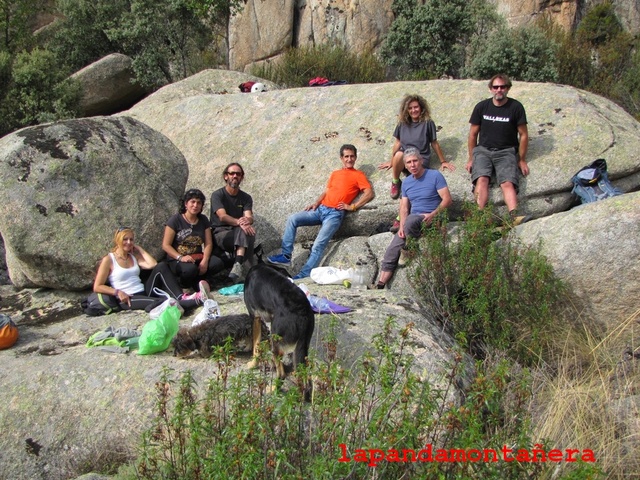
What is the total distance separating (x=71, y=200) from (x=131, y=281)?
1317 mm

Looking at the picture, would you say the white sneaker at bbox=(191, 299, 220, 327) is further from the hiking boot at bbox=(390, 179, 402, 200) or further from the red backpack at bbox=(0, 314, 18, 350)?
the hiking boot at bbox=(390, 179, 402, 200)

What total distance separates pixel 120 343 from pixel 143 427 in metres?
1.10

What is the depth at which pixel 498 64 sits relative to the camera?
671 inches

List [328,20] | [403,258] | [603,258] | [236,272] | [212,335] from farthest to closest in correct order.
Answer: [328,20] → [236,272] → [403,258] → [603,258] → [212,335]

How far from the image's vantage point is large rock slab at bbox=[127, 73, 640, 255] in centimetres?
743

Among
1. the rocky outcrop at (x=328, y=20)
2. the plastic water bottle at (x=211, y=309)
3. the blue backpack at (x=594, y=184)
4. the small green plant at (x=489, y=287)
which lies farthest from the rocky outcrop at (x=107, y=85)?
the blue backpack at (x=594, y=184)

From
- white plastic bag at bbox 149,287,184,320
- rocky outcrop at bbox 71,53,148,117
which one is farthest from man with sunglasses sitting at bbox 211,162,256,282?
rocky outcrop at bbox 71,53,148,117

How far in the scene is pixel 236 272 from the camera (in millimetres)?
7496

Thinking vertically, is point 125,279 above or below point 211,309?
above

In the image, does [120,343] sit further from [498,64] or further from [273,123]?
[498,64]

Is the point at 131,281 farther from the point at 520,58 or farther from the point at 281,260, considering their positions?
the point at 520,58

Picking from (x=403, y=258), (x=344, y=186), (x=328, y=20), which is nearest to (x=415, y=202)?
(x=403, y=258)

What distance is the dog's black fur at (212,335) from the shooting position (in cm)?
466

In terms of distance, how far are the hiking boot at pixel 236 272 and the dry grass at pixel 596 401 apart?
3714 mm
